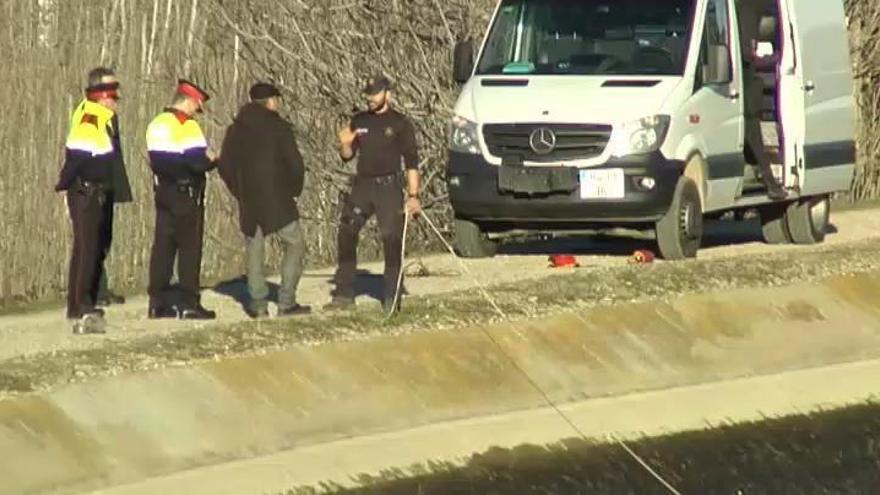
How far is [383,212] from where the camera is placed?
15266 millimetres

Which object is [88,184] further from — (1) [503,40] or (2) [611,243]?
(2) [611,243]

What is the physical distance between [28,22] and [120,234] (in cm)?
185

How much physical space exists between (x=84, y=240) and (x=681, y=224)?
5.26m

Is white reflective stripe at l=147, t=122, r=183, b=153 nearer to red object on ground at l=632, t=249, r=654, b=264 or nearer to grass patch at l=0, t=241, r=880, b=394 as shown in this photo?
grass patch at l=0, t=241, r=880, b=394

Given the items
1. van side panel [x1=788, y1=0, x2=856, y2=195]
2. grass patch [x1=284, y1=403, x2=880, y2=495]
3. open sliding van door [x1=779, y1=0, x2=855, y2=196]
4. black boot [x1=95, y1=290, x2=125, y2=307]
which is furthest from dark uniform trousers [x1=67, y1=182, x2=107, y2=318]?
van side panel [x1=788, y1=0, x2=856, y2=195]

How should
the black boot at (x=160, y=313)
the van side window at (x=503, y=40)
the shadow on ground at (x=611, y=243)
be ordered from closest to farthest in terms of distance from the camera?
the black boot at (x=160, y=313) → the van side window at (x=503, y=40) → the shadow on ground at (x=611, y=243)

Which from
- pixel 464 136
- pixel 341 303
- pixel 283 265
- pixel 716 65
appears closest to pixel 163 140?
pixel 283 265

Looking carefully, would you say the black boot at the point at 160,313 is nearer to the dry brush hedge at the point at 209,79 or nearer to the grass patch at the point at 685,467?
the dry brush hedge at the point at 209,79

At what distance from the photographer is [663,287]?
1700 cm

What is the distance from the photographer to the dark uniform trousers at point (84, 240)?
50.6ft

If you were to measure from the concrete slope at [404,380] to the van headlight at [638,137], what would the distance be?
156 centimetres

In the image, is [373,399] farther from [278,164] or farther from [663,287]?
[663,287]

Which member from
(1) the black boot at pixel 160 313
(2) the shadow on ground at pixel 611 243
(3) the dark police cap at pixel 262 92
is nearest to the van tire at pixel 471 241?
(2) the shadow on ground at pixel 611 243

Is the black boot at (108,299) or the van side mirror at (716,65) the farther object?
the van side mirror at (716,65)
